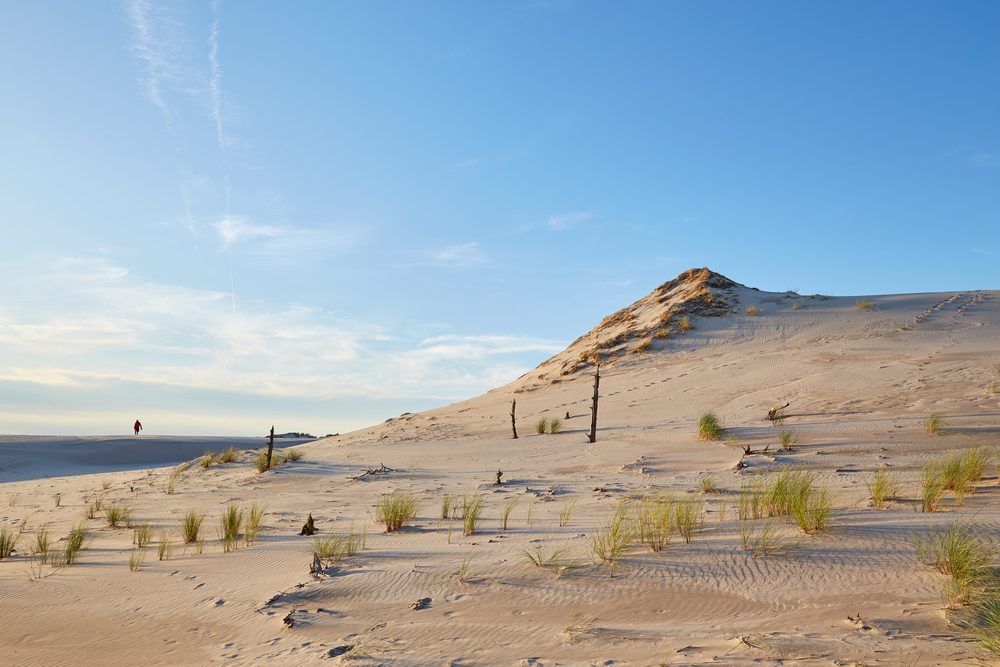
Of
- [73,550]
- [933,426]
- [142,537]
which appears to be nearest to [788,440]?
[933,426]

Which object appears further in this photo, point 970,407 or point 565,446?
point 565,446

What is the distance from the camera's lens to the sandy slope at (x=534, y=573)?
387 cm

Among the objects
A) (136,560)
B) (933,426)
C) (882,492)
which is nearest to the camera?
(136,560)


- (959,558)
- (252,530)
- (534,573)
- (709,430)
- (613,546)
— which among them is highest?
(709,430)

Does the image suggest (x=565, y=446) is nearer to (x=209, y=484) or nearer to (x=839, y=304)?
(x=209, y=484)

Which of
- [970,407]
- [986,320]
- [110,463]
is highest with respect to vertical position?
[986,320]

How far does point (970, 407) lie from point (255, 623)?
14268 millimetres

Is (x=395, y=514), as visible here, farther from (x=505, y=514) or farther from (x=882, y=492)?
(x=882, y=492)

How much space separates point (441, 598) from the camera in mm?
4734

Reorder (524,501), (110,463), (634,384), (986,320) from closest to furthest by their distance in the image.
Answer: (524,501), (634,384), (986,320), (110,463)

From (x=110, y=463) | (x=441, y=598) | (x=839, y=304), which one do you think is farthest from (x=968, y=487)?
(x=110, y=463)

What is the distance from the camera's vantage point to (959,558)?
13.9 ft

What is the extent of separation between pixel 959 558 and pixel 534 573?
2.69 metres

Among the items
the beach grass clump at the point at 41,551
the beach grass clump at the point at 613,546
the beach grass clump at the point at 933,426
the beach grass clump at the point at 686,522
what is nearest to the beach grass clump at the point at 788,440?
the beach grass clump at the point at 933,426
